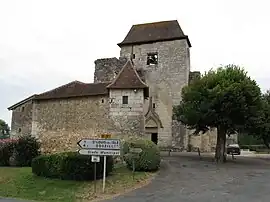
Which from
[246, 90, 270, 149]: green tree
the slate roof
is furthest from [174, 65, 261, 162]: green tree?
the slate roof

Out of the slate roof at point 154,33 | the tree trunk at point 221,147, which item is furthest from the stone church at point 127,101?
the tree trunk at point 221,147

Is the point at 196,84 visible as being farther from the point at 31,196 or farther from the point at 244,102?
the point at 31,196

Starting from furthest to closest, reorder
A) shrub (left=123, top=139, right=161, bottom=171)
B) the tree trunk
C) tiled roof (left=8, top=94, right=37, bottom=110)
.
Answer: tiled roof (left=8, top=94, right=37, bottom=110) → the tree trunk → shrub (left=123, top=139, right=161, bottom=171)

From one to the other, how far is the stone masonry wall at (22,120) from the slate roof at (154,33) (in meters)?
15.8

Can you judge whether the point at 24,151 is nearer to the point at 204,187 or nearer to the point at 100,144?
the point at 100,144

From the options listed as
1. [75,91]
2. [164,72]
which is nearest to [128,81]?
[75,91]

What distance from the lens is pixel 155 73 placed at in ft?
131

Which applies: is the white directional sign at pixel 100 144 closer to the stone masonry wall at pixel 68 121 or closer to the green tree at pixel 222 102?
the stone masonry wall at pixel 68 121

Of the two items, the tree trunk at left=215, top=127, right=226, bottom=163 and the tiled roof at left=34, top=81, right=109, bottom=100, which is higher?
the tiled roof at left=34, top=81, right=109, bottom=100

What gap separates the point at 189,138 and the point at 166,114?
3588mm

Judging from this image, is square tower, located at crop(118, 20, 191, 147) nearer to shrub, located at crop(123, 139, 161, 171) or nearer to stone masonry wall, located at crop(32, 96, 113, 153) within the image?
stone masonry wall, located at crop(32, 96, 113, 153)

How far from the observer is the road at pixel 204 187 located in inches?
487

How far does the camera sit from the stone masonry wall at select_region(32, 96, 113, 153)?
25.6 m

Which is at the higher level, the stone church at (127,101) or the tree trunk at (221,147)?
the stone church at (127,101)
